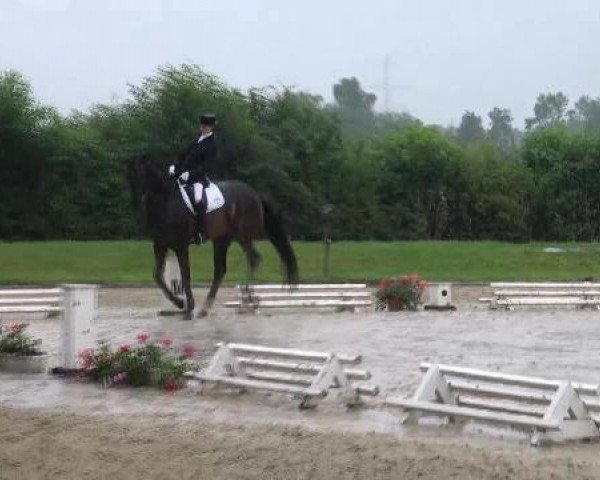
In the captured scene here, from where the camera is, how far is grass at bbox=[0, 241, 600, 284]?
1303 inches

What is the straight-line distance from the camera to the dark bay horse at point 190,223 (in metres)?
18.4

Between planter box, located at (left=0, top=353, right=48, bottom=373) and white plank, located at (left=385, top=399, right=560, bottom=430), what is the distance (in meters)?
4.83

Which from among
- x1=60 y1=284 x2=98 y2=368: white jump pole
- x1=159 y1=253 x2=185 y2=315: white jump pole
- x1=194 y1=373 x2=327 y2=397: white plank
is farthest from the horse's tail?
x1=194 y1=373 x2=327 y2=397: white plank

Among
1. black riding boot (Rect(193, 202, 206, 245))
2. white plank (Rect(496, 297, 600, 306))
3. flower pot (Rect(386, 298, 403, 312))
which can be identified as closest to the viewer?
black riding boot (Rect(193, 202, 206, 245))

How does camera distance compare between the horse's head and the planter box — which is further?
the horse's head

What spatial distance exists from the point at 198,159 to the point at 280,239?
2434 mm

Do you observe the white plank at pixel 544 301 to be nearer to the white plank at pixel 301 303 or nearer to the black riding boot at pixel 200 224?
the white plank at pixel 301 303

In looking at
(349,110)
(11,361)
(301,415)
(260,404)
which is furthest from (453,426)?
(349,110)

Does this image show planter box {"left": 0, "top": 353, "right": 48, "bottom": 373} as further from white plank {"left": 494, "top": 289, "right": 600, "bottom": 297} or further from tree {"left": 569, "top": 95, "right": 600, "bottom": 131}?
tree {"left": 569, "top": 95, "right": 600, "bottom": 131}

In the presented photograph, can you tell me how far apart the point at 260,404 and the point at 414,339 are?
5377 millimetres

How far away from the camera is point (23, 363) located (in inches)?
511

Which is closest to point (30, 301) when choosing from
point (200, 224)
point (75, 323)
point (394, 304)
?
point (200, 224)

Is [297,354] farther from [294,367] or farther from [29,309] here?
[29,309]

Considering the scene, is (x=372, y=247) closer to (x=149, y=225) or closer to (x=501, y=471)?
(x=149, y=225)
